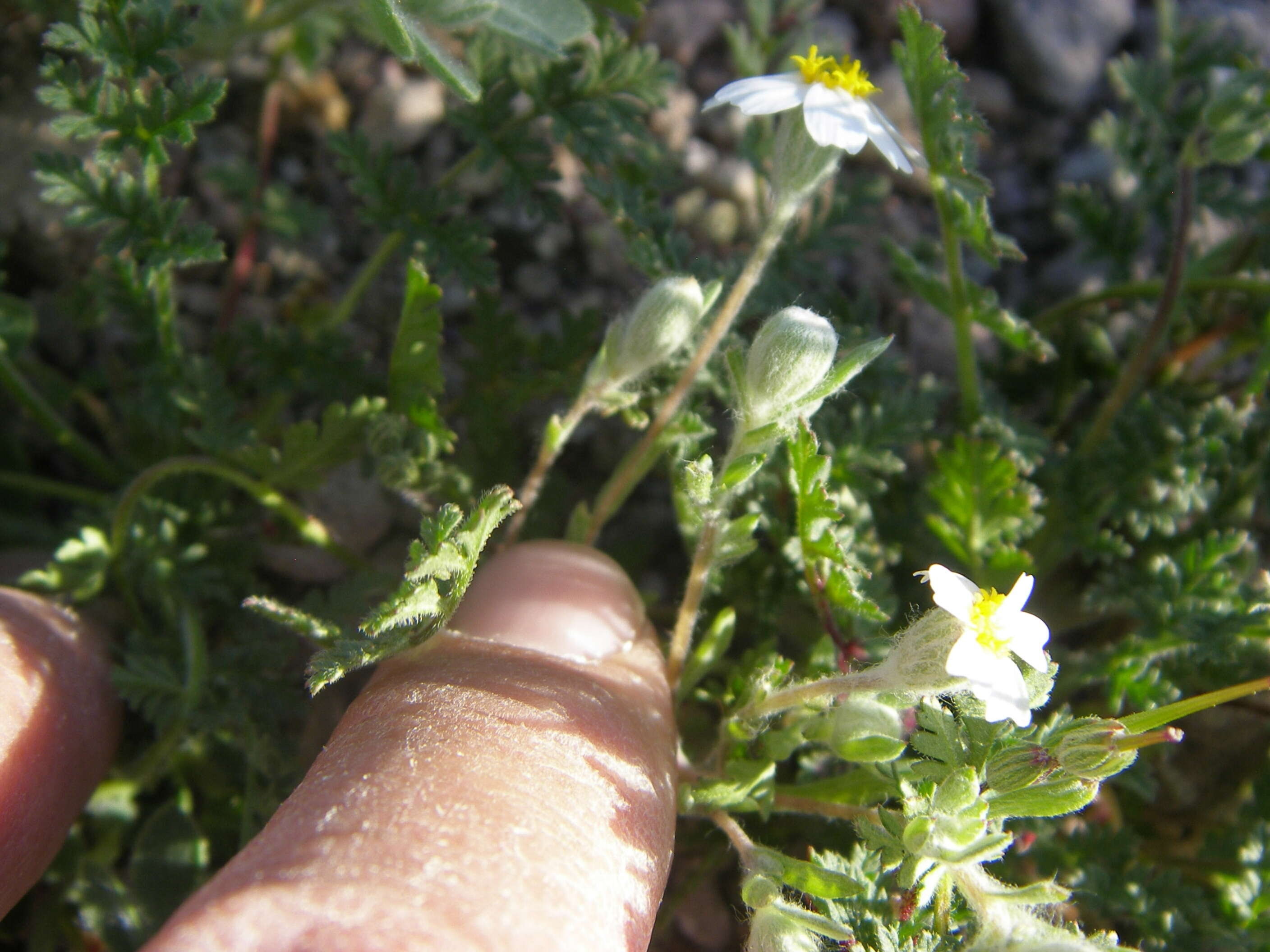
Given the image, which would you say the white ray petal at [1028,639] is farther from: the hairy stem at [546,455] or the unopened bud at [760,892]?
the hairy stem at [546,455]

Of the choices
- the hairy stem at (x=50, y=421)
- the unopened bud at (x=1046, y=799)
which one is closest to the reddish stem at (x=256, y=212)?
the hairy stem at (x=50, y=421)

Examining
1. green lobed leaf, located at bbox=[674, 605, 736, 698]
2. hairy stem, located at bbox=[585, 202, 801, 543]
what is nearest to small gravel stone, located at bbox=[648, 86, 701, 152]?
hairy stem, located at bbox=[585, 202, 801, 543]

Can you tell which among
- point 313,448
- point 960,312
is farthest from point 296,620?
point 960,312

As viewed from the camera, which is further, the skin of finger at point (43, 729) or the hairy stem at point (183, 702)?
the hairy stem at point (183, 702)

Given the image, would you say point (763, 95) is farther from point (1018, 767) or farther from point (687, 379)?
point (1018, 767)

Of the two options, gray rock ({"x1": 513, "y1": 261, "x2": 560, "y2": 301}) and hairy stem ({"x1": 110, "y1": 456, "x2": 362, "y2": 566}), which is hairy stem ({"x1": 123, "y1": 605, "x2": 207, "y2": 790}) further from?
gray rock ({"x1": 513, "y1": 261, "x2": 560, "y2": 301})

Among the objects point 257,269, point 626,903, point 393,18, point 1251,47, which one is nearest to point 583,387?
point 393,18

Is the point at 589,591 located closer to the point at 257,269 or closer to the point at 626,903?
the point at 626,903
